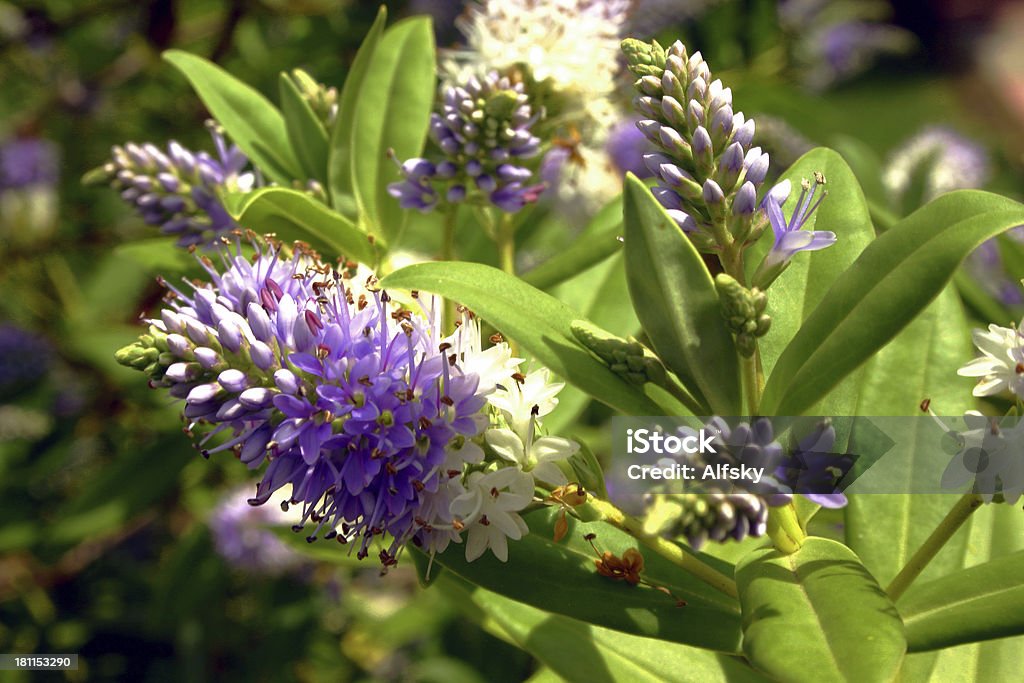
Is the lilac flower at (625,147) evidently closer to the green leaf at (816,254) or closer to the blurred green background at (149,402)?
the blurred green background at (149,402)

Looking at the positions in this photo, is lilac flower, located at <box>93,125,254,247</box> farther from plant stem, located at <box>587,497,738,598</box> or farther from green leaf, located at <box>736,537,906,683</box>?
green leaf, located at <box>736,537,906,683</box>

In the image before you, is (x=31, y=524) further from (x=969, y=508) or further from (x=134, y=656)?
(x=969, y=508)

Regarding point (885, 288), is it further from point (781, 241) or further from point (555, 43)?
point (555, 43)

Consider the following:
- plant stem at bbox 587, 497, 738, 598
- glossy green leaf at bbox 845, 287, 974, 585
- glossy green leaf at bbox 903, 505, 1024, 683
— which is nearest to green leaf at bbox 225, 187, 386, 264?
plant stem at bbox 587, 497, 738, 598

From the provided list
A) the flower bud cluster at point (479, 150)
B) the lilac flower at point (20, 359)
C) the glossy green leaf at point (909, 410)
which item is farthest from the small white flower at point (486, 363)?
the lilac flower at point (20, 359)

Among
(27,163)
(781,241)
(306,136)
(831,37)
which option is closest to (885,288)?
(781,241)

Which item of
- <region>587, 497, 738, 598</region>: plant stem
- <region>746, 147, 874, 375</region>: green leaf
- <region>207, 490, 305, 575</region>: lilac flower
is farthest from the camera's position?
<region>207, 490, 305, 575</region>: lilac flower

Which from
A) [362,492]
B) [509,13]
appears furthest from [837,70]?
[362,492]
